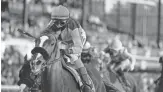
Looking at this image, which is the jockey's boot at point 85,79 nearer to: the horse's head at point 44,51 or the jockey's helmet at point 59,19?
the horse's head at point 44,51

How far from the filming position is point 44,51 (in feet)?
31.3

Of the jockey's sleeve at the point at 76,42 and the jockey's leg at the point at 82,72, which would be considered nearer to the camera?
the jockey's sleeve at the point at 76,42

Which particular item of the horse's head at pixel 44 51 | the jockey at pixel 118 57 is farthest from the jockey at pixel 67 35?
the jockey at pixel 118 57

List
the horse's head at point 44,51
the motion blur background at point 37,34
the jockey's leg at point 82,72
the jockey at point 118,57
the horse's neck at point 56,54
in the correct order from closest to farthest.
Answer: the horse's head at point 44,51 → the horse's neck at point 56,54 → the jockey's leg at point 82,72 → the jockey at point 118,57 → the motion blur background at point 37,34

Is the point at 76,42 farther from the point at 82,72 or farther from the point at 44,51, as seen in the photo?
the point at 44,51

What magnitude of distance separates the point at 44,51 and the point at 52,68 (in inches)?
22.2

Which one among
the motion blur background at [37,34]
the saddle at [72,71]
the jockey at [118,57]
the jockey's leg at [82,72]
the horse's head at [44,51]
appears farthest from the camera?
the motion blur background at [37,34]

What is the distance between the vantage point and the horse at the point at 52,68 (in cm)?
962

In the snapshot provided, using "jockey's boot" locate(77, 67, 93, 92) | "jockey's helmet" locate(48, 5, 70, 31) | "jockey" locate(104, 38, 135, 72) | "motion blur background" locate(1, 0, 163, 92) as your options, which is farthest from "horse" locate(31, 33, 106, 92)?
"jockey" locate(104, 38, 135, 72)

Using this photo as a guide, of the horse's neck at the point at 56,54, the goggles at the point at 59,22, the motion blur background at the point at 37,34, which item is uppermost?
the goggles at the point at 59,22

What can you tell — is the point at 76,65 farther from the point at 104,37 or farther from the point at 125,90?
the point at 104,37

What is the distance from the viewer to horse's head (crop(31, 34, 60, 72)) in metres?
9.52

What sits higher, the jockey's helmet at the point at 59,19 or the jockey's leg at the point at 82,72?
the jockey's helmet at the point at 59,19

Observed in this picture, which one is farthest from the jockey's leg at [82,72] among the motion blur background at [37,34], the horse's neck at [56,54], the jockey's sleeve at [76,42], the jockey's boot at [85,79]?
the motion blur background at [37,34]
